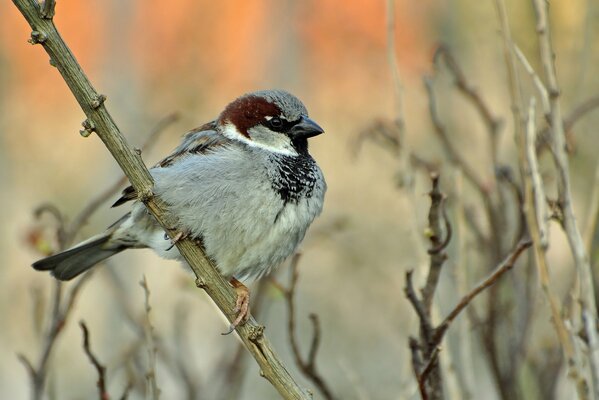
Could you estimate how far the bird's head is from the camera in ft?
9.70

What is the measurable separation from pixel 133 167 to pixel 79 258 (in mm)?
1241

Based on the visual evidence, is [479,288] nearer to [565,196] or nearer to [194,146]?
[565,196]

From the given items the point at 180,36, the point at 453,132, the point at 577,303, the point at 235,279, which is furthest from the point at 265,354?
the point at 180,36

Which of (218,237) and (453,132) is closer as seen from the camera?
(218,237)

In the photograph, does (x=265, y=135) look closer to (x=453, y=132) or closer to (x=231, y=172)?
(x=231, y=172)

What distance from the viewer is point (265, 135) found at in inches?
117

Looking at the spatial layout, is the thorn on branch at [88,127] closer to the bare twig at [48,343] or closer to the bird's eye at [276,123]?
the bare twig at [48,343]

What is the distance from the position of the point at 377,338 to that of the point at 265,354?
4195mm

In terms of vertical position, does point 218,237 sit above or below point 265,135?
below

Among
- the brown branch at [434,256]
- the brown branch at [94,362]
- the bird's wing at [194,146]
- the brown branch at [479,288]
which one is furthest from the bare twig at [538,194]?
the bird's wing at [194,146]

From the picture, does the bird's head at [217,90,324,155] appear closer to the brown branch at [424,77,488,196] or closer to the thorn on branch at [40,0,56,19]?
the brown branch at [424,77,488,196]

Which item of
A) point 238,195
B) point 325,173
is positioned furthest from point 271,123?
point 325,173

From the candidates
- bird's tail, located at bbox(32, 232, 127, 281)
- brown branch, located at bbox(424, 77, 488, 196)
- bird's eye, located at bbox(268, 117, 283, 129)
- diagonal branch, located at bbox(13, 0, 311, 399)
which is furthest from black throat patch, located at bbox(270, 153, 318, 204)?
bird's tail, located at bbox(32, 232, 127, 281)

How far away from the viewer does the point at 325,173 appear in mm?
8992
